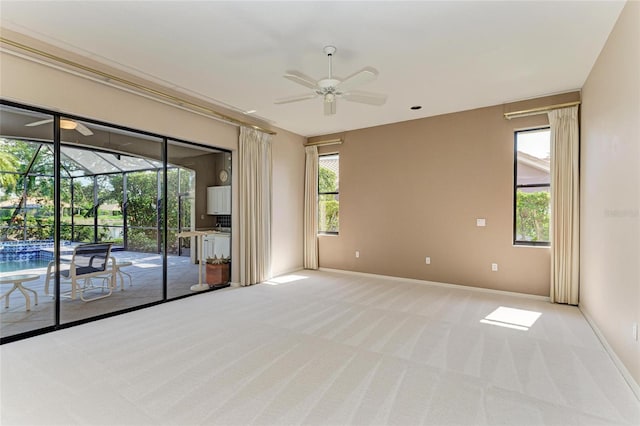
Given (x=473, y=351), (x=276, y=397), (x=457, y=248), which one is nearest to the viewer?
(x=276, y=397)

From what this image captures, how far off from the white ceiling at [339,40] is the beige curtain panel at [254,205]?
1.26m

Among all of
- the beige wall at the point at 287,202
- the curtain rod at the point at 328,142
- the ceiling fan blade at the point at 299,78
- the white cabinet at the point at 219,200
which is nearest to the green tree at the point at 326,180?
the beige wall at the point at 287,202

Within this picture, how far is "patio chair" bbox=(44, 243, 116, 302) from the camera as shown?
141 inches

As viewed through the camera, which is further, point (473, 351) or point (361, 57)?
point (361, 57)

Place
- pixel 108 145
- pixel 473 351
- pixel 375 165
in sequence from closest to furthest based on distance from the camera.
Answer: pixel 473 351 < pixel 108 145 < pixel 375 165

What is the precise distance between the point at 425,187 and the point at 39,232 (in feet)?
18.0

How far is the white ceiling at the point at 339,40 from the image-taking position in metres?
2.61

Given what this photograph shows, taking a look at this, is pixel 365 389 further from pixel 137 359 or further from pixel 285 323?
pixel 137 359

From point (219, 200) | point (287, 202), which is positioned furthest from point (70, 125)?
point (287, 202)

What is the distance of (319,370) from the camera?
2.52 meters

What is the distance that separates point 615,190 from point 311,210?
4.94 metres

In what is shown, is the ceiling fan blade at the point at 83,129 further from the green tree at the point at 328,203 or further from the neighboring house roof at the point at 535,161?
the neighboring house roof at the point at 535,161

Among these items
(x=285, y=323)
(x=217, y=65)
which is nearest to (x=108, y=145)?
(x=217, y=65)

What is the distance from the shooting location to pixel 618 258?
272 cm
